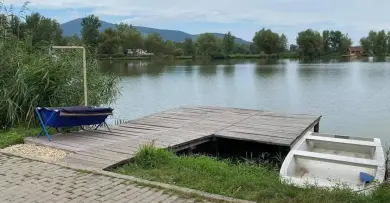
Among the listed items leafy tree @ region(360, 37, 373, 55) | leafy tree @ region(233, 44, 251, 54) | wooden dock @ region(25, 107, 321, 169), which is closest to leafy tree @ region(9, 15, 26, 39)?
wooden dock @ region(25, 107, 321, 169)

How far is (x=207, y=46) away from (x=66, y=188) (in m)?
78.8

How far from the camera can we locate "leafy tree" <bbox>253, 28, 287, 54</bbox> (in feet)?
268

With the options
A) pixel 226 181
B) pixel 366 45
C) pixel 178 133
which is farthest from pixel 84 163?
pixel 366 45

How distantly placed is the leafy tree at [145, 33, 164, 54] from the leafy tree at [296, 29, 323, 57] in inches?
1116

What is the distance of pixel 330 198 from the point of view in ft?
13.0

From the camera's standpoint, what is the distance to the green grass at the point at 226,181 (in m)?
4.00

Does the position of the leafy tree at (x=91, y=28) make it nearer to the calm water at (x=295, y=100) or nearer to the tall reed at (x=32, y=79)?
the calm water at (x=295, y=100)

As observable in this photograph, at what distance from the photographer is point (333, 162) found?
21.1ft

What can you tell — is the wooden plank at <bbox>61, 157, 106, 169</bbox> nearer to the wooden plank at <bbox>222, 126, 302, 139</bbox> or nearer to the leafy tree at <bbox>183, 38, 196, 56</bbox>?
the wooden plank at <bbox>222, 126, 302, 139</bbox>

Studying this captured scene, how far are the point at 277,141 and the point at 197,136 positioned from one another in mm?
1528

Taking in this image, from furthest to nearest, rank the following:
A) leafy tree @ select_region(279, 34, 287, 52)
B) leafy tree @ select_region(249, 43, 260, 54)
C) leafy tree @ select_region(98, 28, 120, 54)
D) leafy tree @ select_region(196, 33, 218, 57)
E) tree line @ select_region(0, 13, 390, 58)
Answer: leafy tree @ select_region(249, 43, 260, 54)
leafy tree @ select_region(279, 34, 287, 52)
leafy tree @ select_region(196, 33, 218, 57)
tree line @ select_region(0, 13, 390, 58)
leafy tree @ select_region(98, 28, 120, 54)

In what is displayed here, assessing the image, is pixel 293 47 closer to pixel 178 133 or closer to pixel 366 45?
pixel 366 45

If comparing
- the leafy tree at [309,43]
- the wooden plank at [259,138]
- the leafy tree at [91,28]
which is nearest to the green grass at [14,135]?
the wooden plank at [259,138]

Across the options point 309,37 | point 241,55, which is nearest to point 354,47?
point 309,37
